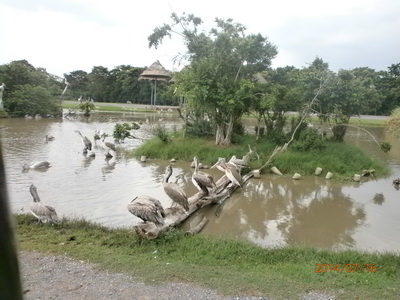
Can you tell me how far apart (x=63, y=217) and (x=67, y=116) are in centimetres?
2904

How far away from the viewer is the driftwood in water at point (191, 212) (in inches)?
257

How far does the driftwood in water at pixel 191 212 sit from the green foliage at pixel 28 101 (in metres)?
26.4

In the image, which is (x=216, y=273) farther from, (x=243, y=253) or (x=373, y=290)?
(x=373, y=290)

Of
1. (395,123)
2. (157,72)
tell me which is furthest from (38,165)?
(157,72)

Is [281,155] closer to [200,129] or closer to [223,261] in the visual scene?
[200,129]

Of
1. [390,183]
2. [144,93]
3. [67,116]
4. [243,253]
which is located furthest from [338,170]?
[144,93]

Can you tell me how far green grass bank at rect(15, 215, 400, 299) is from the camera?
4.73m

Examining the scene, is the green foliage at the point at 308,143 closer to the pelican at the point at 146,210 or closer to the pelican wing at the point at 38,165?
the pelican at the point at 146,210

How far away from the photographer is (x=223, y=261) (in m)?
5.78

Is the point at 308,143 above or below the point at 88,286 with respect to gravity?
above

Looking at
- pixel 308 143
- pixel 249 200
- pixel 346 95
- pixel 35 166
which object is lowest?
pixel 249 200

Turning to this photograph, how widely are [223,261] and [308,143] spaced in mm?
10052
